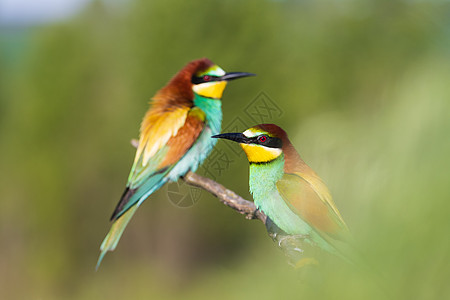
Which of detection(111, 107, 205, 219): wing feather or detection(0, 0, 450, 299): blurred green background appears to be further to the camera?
detection(111, 107, 205, 219): wing feather

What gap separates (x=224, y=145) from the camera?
1287mm

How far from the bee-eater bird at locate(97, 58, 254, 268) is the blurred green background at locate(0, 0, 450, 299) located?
0.16 m

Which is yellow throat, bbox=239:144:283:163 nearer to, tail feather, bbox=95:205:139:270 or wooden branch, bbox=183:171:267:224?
wooden branch, bbox=183:171:267:224

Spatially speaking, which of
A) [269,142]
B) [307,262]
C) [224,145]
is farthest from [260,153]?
[224,145]

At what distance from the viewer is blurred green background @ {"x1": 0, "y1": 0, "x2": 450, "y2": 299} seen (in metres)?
0.18

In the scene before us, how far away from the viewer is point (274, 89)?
11.1 feet

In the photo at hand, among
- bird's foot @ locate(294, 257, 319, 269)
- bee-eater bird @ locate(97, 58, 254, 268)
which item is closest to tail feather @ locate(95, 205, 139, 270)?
bee-eater bird @ locate(97, 58, 254, 268)

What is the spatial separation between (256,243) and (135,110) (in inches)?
147

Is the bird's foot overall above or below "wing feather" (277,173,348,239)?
above

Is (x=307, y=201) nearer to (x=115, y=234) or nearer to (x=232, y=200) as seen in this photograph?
(x=232, y=200)

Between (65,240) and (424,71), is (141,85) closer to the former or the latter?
(65,240)

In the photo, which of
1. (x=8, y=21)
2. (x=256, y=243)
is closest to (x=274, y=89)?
(x=256, y=243)

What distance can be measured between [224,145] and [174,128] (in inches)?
21.8

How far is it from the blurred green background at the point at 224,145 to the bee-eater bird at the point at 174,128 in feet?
0.53
